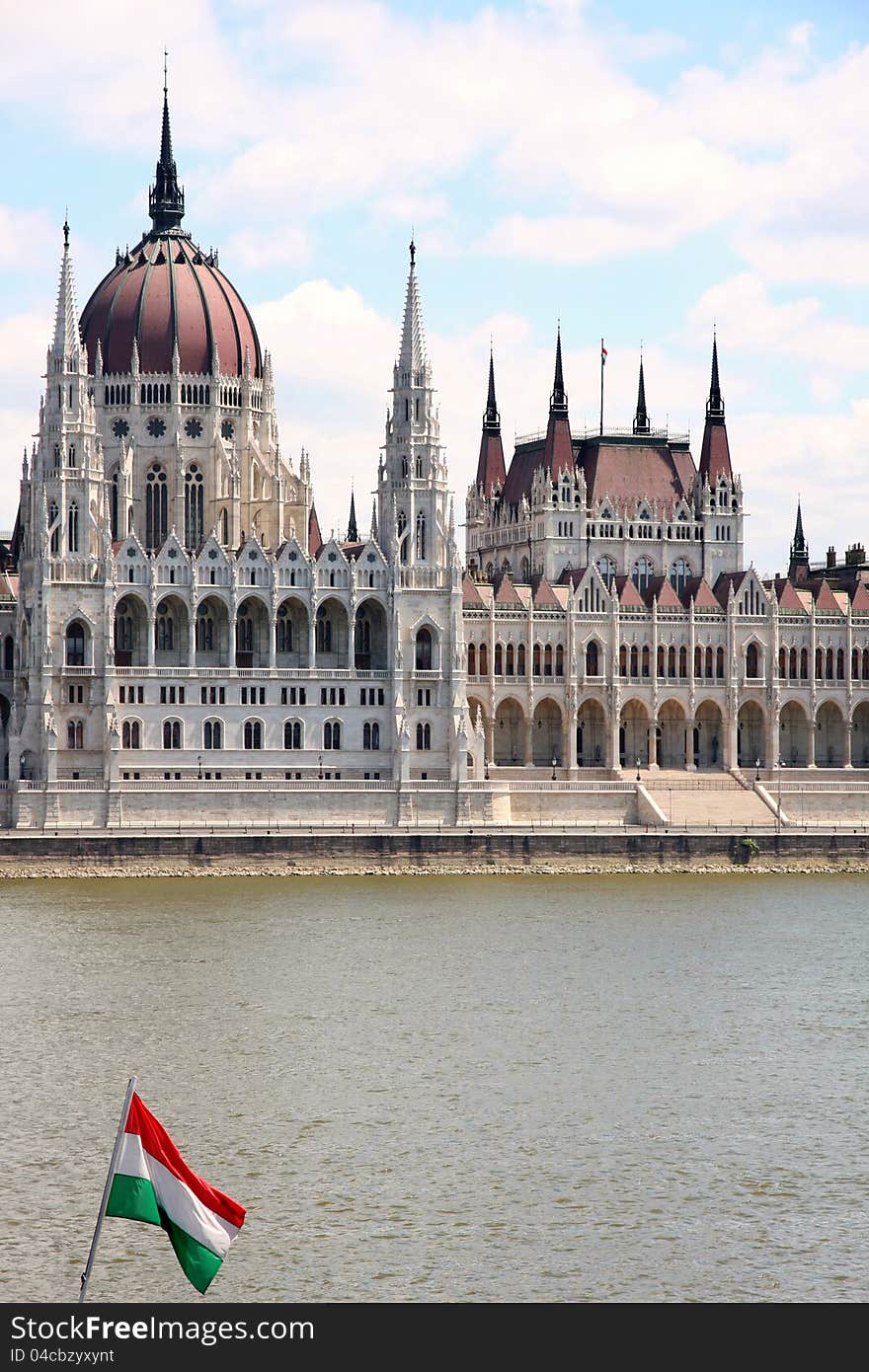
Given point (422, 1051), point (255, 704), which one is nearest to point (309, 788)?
point (255, 704)

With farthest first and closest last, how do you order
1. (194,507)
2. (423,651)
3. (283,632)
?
(194,507)
(423,651)
(283,632)

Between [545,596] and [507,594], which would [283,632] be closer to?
[507,594]

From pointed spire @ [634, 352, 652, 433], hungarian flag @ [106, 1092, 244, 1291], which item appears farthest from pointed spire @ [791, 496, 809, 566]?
hungarian flag @ [106, 1092, 244, 1291]

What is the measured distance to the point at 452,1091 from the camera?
159 ft

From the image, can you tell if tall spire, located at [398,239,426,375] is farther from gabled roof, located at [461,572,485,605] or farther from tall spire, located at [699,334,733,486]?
tall spire, located at [699,334,733,486]

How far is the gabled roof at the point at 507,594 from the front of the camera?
116m

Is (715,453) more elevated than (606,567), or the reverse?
(715,453)

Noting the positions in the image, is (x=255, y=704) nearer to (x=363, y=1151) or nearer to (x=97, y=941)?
(x=97, y=941)

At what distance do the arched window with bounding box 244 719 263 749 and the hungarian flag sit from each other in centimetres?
7854

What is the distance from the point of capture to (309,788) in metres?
101

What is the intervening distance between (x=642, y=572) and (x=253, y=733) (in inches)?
1204

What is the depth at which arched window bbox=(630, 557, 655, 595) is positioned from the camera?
126 meters

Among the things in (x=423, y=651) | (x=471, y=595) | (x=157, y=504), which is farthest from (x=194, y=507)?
(x=423, y=651)
